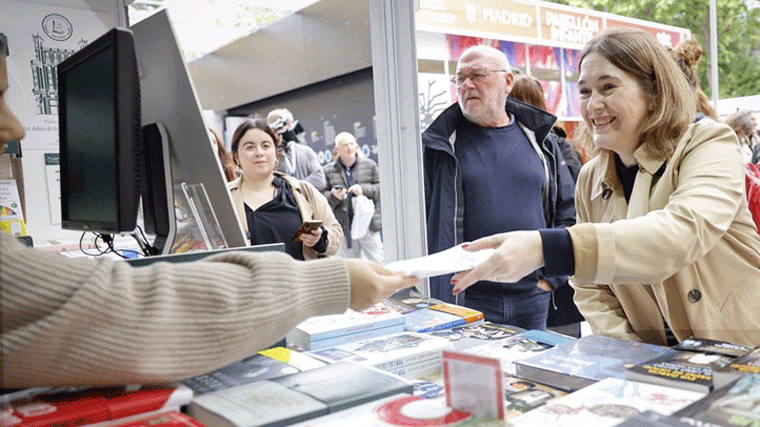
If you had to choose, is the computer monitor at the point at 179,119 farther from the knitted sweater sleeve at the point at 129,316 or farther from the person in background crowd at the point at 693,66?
the person in background crowd at the point at 693,66

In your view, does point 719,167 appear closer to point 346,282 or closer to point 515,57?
point 346,282

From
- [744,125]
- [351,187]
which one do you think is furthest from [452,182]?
[744,125]

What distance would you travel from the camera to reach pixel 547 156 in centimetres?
277

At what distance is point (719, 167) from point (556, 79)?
530 centimetres

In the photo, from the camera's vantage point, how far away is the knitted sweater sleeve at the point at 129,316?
70 centimetres

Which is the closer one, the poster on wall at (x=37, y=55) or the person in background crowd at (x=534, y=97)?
the poster on wall at (x=37, y=55)

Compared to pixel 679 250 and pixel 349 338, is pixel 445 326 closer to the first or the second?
pixel 349 338

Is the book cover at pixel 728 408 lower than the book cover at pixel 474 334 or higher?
higher

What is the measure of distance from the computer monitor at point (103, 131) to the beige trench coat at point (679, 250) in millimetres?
892

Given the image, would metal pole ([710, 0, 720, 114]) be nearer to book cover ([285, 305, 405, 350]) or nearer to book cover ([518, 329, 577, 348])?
book cover ([518, 329, 577, 348])

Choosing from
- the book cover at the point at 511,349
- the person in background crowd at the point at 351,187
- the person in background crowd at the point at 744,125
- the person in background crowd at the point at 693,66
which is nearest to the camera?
the book cover at the point at 511,349

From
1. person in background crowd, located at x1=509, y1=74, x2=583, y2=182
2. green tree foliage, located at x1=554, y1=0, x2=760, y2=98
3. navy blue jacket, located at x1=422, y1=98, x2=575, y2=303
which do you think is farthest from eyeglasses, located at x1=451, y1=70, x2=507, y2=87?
green tree foliage, located at x1=554, y1=0, x2=760, y2=98

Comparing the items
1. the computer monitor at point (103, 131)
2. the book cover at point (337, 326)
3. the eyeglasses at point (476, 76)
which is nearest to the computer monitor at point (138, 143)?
the computer monitor at point (103, 131)

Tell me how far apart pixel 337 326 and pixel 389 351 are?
0.17m
